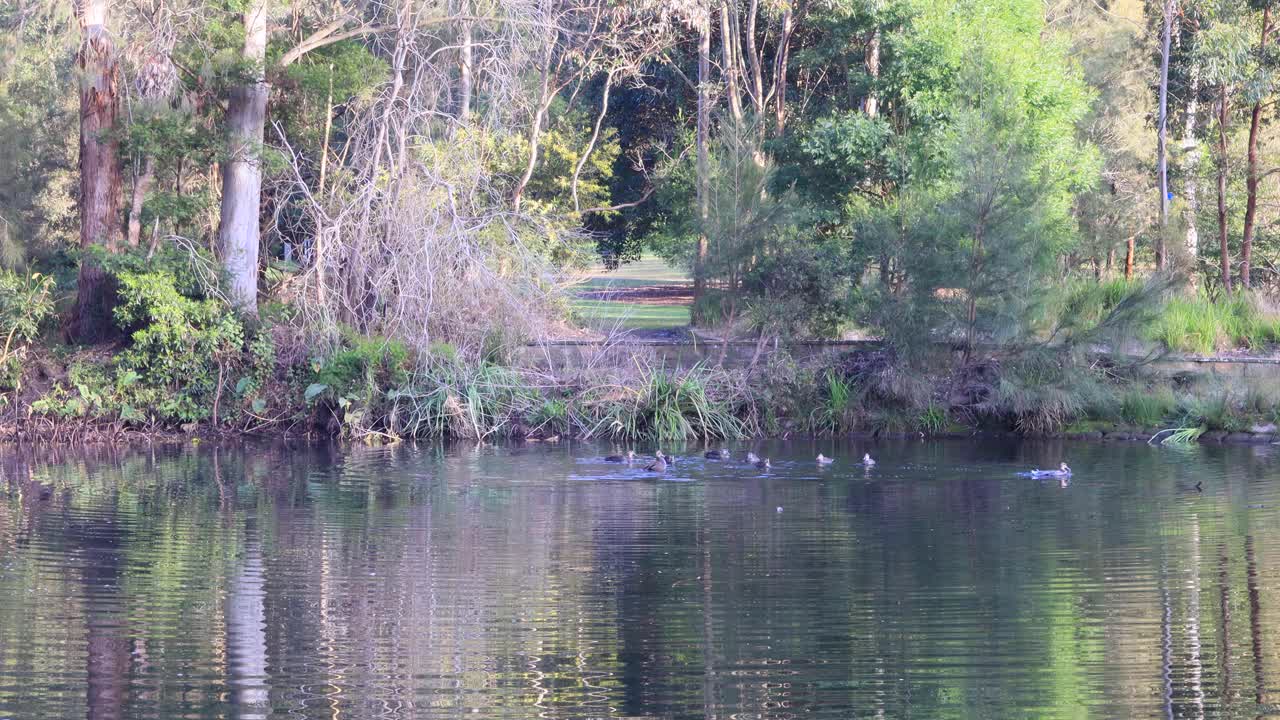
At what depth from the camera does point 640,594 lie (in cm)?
1191

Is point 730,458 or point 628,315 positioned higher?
point 628,315

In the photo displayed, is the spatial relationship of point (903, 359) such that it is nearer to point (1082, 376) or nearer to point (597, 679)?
point (1082, 376)

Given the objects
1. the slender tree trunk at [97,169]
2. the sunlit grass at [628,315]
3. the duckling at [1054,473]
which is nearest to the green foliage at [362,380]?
the sunlit grass at [628,315]

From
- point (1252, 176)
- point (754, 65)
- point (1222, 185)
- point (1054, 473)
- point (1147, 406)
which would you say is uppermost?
point (754, 65)

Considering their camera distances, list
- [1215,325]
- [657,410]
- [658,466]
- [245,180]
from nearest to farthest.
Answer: [658,466]
[657,410]
[245,180]
[1215,325]

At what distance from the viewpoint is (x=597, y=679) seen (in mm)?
9219

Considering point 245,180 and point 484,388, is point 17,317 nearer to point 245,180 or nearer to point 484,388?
point 245,180

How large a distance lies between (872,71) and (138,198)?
14903 mm

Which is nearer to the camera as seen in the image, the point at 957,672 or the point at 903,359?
the point at 957,672

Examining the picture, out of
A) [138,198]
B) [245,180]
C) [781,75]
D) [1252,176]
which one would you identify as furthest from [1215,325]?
[138,198]

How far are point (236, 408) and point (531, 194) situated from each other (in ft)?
40.7

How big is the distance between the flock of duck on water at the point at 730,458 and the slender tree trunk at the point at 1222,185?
1316 centimetres

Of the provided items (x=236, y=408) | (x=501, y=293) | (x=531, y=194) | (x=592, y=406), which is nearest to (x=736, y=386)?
(x=592, y=406)

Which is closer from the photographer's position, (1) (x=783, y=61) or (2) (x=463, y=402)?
(2) (x=463, y=402)
